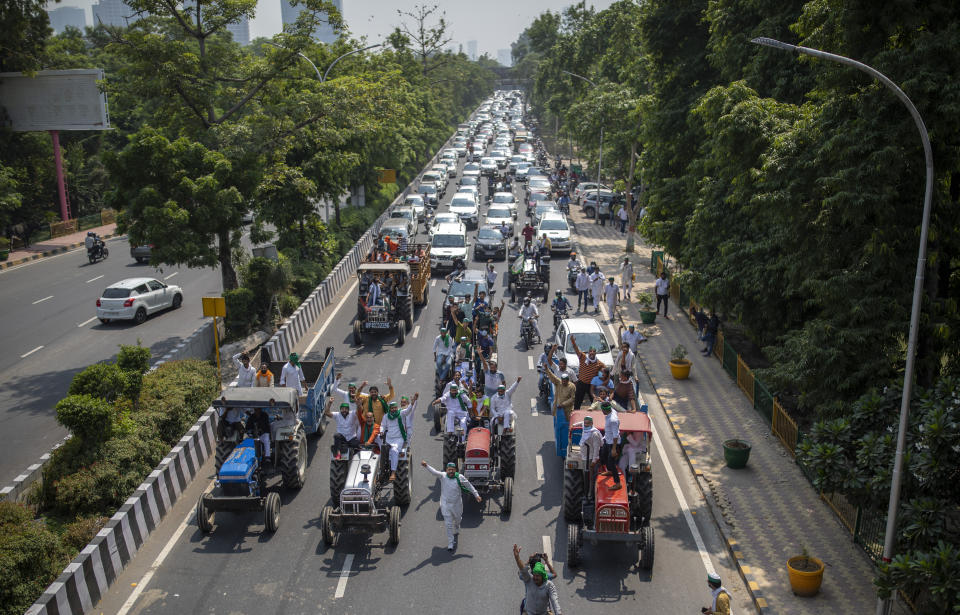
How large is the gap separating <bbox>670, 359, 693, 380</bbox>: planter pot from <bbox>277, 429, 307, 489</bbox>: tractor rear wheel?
1118 centimetres

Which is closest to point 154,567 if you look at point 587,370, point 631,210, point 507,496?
point 507,496

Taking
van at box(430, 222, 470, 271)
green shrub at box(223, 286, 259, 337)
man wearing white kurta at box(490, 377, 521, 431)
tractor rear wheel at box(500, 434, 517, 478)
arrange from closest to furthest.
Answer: tractor rear wheel at box(500, 434, 517, 478) < man wearing white kurta at box(490, 377, 521, 431) < green shrub at box(223, 286, 259, 337) < van at box(430, 222, 470, 271)

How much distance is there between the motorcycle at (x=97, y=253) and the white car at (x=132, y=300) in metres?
11.9

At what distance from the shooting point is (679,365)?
21922 mm

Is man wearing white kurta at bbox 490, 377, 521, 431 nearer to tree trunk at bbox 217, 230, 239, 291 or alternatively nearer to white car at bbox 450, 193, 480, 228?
tree trunk at bbox 217, 230, 239, 291

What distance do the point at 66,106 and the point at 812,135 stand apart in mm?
41833

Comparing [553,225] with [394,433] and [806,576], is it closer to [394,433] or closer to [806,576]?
[394,433]

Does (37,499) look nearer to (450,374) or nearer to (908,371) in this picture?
(450,374)

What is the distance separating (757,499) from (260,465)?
31.8 ft

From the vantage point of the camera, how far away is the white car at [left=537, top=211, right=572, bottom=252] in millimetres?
38062

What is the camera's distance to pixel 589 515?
13141mm

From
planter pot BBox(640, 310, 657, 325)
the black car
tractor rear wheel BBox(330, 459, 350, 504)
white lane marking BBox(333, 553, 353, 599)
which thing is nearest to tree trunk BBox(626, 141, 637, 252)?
the black car

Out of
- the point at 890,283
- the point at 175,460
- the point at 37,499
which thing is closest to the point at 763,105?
the point at 890,283

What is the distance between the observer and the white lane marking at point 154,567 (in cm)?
1198
